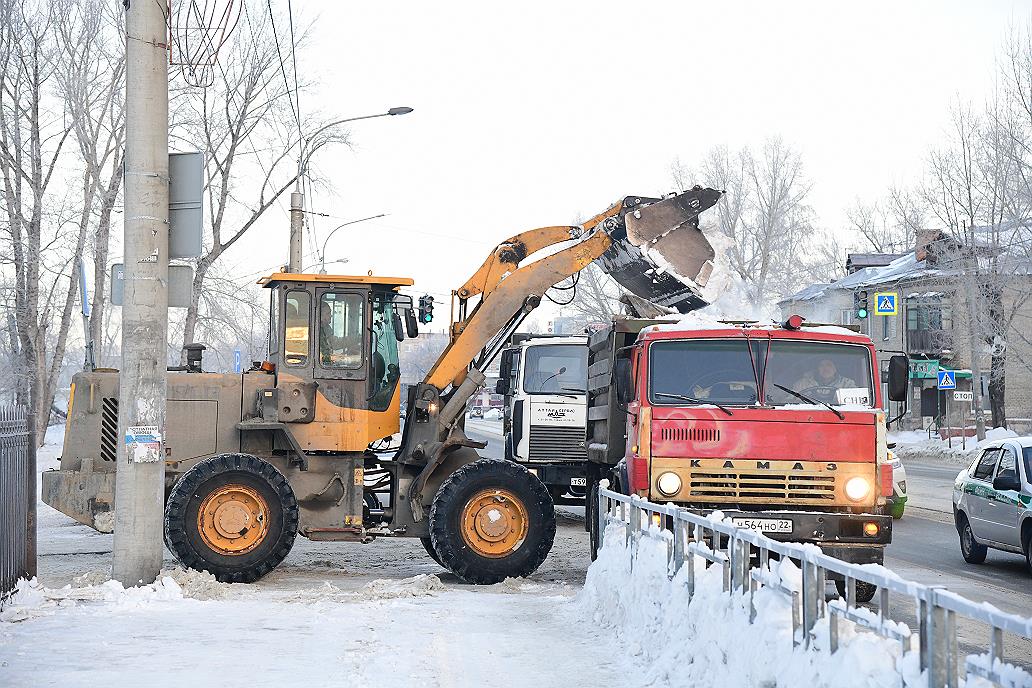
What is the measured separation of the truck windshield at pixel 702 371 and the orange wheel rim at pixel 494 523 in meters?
2.39

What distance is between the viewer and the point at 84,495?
12828mm

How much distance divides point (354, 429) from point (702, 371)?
161 inches

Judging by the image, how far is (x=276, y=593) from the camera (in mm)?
11898

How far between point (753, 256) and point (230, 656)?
63.5 m

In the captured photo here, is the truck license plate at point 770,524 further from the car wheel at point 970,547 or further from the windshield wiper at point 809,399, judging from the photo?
the car wheel at point 970,547

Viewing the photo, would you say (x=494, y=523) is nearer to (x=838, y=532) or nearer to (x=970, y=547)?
(x=838, y=532)

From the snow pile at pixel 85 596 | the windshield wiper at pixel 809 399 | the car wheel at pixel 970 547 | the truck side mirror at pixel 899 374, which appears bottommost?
the car wheel at pixel 970 547

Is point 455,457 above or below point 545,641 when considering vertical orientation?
above

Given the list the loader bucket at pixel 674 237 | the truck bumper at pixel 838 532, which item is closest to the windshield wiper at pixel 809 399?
the truck bumper at pixel 838 532

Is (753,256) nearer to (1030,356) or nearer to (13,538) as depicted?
(1030,356)

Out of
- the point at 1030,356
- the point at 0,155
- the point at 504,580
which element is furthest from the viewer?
the point at 1030,356

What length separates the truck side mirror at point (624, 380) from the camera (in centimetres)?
1195

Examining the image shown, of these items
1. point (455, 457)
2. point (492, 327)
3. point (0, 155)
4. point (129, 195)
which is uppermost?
point (0, 155)

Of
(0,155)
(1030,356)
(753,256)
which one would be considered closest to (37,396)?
(0,155)
